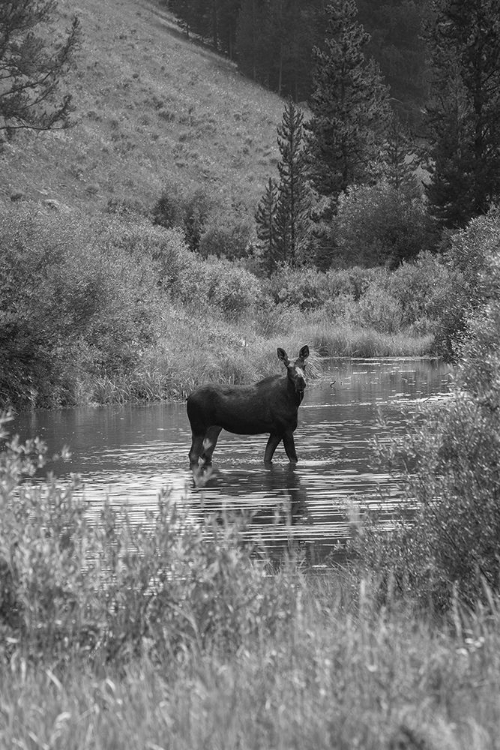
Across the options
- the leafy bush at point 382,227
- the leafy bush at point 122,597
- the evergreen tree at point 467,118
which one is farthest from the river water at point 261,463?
the leafy bush at point 382,227

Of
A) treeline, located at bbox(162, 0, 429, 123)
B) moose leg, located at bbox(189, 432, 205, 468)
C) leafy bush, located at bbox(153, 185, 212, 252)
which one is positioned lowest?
moose leg, located at bbox(189, 432, 205, 468)

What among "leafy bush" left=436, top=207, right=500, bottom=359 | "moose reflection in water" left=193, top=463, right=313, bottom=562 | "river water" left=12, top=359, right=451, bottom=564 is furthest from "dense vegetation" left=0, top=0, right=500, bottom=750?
"river water" left=12, top=359, right=451, bottom=564

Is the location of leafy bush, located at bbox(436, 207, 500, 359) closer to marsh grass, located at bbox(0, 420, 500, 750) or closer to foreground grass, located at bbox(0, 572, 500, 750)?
marsh grass, located at bbox(0, 420, 500, 750)

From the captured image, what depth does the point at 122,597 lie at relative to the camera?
607 centimetres

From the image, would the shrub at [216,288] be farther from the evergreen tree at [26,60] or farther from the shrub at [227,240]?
the shrub at [227,240]

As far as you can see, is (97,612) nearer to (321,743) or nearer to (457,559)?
(321,743)

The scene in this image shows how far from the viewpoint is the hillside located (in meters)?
84.2

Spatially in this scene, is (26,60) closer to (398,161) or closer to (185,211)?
(398,161)

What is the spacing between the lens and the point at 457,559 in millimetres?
7891

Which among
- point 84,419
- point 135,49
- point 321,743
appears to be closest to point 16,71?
point 84,419

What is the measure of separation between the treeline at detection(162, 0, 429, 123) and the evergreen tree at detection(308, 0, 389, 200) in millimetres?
33862

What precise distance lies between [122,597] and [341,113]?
7197 centimetres

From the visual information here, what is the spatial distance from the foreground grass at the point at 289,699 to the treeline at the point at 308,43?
108 metres

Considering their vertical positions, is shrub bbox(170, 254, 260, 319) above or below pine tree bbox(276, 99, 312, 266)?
below
